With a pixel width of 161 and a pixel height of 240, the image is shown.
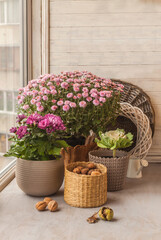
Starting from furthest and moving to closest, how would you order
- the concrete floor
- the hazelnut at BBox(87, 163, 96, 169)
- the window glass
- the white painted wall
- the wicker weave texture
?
1. the white painted wall
2. the wicker weave texture
3. the window glass
4. the hazelnut at BBox(87, 163, 96, 169)
5. the concrete floor

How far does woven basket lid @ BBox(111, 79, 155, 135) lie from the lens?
1865 millimetres

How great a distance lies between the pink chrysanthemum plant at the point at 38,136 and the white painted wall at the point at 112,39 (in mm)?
781

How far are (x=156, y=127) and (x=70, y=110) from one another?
724 millimetres

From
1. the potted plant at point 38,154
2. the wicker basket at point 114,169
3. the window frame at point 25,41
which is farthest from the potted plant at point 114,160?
the window frame at point 25,41

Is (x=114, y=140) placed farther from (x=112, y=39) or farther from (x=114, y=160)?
(x=112, y=39)

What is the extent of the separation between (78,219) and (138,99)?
973 millimetres

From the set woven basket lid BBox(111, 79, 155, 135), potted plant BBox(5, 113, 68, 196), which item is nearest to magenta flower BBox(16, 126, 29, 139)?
potted plant BBox(5, 113, 68, 196)

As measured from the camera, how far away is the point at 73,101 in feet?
4.66

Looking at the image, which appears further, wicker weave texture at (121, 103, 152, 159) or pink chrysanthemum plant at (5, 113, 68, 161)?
wicker weave texture at (121, 103, 152, 159)

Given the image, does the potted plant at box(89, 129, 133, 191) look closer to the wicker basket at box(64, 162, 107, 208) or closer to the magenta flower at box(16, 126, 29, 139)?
the wicker basket at box(64, 162, 107, 208)

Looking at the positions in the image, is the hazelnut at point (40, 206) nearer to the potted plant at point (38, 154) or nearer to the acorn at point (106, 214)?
the potted plant at point (38, 154)

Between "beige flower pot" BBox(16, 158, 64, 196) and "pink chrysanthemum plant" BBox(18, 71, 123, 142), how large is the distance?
240 mm

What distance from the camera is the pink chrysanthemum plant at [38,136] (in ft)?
3.91

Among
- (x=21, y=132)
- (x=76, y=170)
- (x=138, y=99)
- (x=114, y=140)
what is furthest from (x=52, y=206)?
(x=138, y=99)
